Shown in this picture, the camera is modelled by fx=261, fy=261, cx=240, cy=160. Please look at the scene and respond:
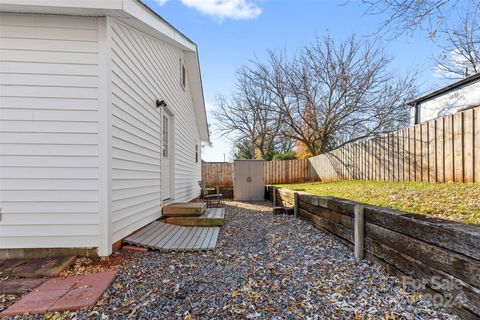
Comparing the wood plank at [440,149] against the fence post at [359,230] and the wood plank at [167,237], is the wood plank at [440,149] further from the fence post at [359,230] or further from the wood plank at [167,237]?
the wood plank at [167,237]

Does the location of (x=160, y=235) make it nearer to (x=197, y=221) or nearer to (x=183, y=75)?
(x=197, y=221)

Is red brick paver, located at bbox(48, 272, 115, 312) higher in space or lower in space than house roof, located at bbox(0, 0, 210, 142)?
lower

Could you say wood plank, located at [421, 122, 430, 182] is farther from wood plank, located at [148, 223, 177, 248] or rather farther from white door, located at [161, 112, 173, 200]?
white door, located at [161, 112, 173, 200]

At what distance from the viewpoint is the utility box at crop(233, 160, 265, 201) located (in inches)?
458

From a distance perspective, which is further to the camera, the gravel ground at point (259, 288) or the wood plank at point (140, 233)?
the wood plank at point (140, 233)

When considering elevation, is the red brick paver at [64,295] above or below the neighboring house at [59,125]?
below

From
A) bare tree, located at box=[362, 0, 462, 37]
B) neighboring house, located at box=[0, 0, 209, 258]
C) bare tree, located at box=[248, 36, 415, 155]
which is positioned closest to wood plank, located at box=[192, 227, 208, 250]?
neighboring house, located at box=[0, 0, 209, 258]

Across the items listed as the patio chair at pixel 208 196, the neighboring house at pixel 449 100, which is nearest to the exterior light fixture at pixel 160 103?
the patio chair at pixel 208 196

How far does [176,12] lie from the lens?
24.5 feet

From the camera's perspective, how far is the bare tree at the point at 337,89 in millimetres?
14641

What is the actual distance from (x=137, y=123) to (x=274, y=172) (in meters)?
12.2

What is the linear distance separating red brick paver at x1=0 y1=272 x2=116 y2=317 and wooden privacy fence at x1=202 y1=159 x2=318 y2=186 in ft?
42.6

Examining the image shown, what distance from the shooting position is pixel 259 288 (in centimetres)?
264

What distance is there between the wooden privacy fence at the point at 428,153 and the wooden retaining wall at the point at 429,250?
364cm
